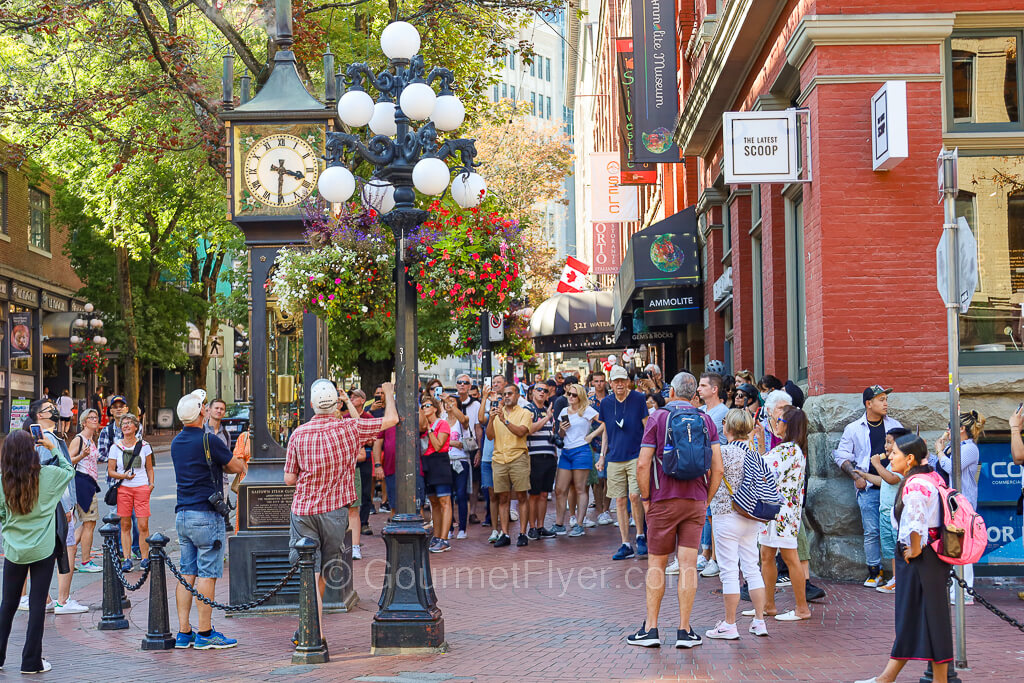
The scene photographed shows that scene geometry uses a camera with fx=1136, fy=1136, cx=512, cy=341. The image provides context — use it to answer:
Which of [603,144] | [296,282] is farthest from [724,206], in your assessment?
[603,144]

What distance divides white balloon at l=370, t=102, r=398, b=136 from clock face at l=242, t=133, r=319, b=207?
2.04 metres

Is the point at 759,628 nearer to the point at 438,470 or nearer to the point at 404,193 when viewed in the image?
the point at 404,193

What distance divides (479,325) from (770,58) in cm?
825

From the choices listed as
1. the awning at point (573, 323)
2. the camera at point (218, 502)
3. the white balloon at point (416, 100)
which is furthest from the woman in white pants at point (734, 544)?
the awning at point (573, 323)

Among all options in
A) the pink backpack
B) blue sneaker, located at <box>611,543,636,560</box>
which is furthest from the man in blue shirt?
the pink backpack

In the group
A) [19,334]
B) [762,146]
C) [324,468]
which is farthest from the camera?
[19,334]

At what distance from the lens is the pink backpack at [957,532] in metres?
6.74

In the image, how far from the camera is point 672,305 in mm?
23109

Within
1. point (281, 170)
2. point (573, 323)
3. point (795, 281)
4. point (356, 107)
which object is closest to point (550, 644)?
point (356, 107)

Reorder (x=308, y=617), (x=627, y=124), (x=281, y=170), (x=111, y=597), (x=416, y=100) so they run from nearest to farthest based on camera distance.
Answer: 1. (x=308, y=617)
2. (x=416, y=100)
3. (x=111, y=597)
4. (x=281, y=170)
5. (x=627, y=124)

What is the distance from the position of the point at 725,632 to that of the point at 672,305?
1494cm

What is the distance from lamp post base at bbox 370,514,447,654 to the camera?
8.32m

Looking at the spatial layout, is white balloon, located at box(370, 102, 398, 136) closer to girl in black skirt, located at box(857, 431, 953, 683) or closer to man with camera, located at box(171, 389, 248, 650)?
man with camera, located at box(171, 389, 248, 650)

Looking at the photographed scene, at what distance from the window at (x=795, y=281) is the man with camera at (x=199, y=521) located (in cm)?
760
